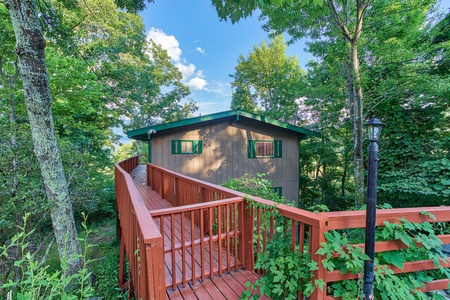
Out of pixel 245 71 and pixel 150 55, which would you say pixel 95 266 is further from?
pixel 150 55

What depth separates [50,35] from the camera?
5.00m

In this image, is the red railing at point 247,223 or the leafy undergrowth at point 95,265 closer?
the red railing at point 247,223

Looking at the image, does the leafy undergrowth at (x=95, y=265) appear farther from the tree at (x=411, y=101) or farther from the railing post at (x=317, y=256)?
the tree at (x=411, y=101)

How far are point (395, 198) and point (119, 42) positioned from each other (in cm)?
1598

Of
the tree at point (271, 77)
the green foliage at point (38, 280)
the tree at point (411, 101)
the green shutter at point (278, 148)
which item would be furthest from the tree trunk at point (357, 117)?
the tree at point (271, 77)

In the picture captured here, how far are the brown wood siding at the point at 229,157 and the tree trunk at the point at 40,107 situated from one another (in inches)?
154

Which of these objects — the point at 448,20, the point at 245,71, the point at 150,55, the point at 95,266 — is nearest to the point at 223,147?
the point at 95,266

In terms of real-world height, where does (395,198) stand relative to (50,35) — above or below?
below

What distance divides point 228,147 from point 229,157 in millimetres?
459

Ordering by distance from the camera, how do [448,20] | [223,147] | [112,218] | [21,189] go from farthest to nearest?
[112,218] < [223,147] < [448,20] < [21,189]

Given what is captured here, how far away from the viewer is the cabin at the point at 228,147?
7.96 m

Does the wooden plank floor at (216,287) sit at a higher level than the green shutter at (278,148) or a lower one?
lower

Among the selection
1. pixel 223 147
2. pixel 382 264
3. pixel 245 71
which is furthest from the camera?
pixel 245 71

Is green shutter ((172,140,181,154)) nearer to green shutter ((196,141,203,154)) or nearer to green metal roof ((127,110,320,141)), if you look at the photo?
green metal roof ((127,110,320,141))
